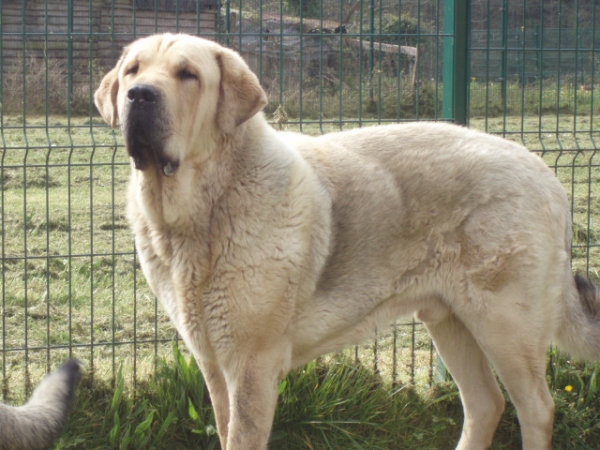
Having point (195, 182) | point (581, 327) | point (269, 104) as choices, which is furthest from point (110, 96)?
point (581, 327)

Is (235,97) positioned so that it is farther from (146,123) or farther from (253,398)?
(253,398)

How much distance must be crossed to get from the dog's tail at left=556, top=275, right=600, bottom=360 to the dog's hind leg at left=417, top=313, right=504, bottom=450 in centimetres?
43

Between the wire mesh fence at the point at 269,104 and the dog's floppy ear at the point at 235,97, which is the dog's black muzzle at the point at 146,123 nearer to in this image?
the dog's floppy ear at the point at 235,97

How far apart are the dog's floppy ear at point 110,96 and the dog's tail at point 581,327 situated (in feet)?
7.87

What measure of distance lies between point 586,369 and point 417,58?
2.17 m

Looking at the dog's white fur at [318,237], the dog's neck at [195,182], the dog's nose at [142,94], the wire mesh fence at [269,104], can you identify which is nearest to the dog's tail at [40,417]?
the dog's white fur at [318,237]

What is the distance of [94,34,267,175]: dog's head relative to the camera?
348cm

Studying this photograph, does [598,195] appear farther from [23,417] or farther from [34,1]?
[23,417]

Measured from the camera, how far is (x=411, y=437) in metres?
4.91

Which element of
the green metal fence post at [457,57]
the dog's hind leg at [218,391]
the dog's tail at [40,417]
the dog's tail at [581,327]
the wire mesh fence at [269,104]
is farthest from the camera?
the green metal fence post at [457,57]

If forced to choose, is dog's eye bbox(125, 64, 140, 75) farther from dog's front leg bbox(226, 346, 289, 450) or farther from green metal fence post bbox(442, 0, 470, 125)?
green metal fence post bbox(442, 0, 470, 125)

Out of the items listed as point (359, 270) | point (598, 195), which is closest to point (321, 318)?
point (359, 270)

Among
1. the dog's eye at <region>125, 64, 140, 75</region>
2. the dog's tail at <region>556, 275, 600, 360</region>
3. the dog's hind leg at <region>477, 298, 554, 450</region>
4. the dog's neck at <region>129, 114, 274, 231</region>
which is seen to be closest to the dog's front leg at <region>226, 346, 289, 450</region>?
the dog's neck at <region>129, 114, 274, 231</region>

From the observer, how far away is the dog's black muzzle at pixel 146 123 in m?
3.44
